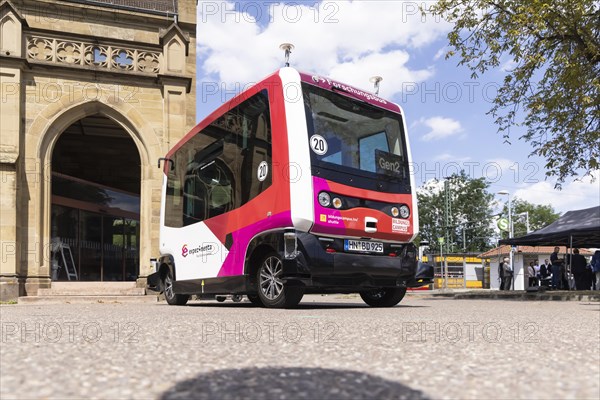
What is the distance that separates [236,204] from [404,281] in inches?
109

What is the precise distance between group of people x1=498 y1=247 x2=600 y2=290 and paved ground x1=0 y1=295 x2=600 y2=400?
14.9m

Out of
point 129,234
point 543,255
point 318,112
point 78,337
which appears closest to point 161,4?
point 129,234

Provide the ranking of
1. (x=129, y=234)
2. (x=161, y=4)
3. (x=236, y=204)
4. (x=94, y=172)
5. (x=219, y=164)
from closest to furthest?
(x=236, y=204) < (x=219, y=164) < (x=161, y=4) < (x=129, y=234) < (x=94, y=172)

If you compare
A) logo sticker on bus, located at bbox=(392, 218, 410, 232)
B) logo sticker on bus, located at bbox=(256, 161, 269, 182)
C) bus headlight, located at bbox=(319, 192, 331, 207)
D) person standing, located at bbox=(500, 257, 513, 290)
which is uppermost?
logo sticker on bus, located at bbox=(256, 161, 269, 182)

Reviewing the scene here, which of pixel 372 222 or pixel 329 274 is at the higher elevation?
pixel 372 222

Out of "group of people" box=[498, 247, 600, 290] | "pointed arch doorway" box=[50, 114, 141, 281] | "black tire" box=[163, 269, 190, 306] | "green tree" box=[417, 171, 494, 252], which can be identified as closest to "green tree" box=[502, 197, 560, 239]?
"green tree" box=[417, 171, 494, 252]

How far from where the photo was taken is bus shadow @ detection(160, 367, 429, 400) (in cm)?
232

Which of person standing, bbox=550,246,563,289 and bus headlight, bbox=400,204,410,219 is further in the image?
person standing, bbox=550,246,563,289

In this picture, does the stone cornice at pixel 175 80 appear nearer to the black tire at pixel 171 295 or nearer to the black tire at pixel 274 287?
the black tire at pixel 171 295

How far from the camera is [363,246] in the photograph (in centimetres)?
830

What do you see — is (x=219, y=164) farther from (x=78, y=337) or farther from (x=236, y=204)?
(x=78, y=337)

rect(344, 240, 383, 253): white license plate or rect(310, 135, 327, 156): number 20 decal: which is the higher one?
rect(310, 135, 327, 156): number 20 decal

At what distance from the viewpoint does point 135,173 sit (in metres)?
27.2

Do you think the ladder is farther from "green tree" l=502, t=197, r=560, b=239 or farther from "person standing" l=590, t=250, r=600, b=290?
"green tree" l=502, t=197, r=560, b=239
